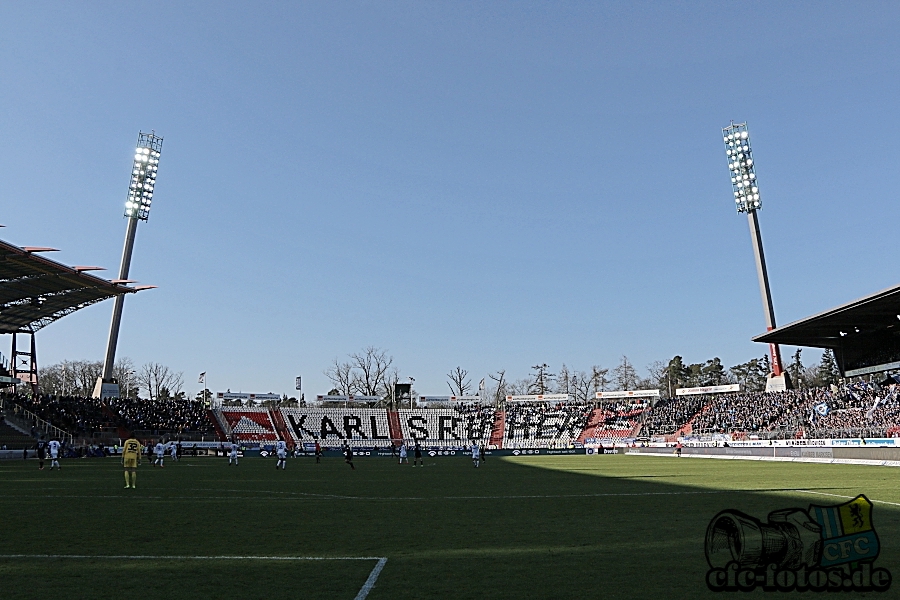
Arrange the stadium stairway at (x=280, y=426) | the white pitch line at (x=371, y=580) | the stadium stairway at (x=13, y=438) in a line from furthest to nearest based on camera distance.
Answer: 1. the stadium stairway at (x=280, y=426)
2. the stadium stairway at (x=13, y=438)
3. the white pitch line at (x=371, y=580)

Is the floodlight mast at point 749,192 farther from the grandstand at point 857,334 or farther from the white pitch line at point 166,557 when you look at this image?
the white pitch line at point 166,557

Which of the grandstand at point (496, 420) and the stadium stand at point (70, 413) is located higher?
the stadium stand at point (70, 413)

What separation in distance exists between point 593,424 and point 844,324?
127 feet

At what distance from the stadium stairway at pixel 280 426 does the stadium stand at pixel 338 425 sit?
401mm

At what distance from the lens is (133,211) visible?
81.6 meters

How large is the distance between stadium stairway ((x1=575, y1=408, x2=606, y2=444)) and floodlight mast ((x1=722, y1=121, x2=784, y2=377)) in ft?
73.1

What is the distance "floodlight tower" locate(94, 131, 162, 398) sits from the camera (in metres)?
79.9

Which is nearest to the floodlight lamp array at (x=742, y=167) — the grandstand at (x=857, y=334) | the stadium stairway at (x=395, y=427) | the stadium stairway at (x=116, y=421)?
the grandstand at (x=857, y=334)

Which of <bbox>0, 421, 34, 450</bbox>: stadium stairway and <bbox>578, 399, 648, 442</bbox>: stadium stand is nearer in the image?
<bbox>0, 421, 34, 450</bbox>: stadium stairway

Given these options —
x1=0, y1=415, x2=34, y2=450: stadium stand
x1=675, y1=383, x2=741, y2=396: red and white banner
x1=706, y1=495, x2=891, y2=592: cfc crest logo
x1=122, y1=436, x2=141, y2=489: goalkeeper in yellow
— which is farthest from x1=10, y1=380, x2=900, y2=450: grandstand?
x1=706, y1=495, x2=891, y2=592: cfc crest logo

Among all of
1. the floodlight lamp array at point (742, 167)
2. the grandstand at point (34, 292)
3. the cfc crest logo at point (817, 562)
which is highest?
the floodlight lamp array at point (742, 167)

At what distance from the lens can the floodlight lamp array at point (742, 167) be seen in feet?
265

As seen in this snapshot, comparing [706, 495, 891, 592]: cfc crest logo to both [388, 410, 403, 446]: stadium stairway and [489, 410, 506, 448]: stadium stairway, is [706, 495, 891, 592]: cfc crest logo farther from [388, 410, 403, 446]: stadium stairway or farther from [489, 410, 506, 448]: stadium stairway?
[388, 410, 403, 446]: stadium stairway

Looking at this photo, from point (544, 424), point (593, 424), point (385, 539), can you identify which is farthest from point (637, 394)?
point (385, 539)
